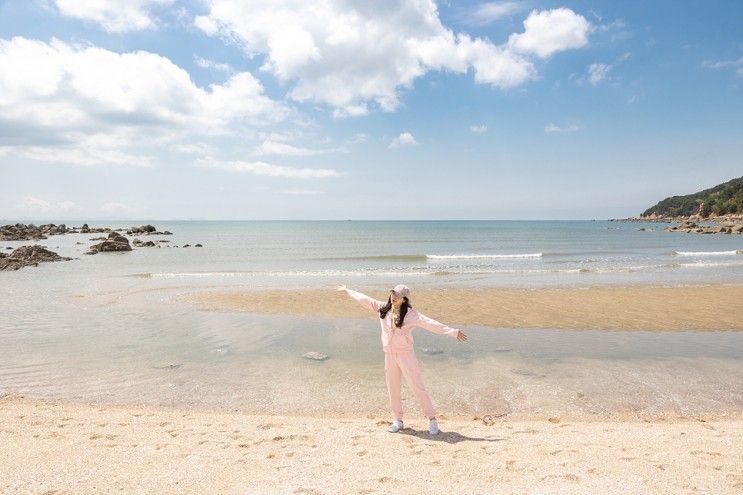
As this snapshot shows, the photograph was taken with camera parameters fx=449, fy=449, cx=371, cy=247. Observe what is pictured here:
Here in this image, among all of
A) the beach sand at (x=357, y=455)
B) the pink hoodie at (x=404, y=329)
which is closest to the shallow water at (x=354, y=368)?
the beach sand at (x=357, y=455)

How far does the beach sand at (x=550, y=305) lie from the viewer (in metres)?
15.1

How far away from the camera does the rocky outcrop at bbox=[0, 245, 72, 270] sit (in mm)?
33122

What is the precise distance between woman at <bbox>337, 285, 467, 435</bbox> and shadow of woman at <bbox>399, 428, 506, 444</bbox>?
0.31 ft

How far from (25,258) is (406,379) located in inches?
1619

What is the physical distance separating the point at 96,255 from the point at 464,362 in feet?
155

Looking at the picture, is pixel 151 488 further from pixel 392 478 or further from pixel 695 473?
pixel 695 473

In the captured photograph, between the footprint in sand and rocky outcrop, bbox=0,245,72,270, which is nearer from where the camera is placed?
the footprint in sand

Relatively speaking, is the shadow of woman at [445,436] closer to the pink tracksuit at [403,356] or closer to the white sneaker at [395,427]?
the white sneaker at [395,427]

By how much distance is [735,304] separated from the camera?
705 inches

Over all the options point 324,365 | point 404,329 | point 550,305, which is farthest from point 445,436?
point 550,305

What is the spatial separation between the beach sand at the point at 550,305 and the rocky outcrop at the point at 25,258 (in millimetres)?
20936

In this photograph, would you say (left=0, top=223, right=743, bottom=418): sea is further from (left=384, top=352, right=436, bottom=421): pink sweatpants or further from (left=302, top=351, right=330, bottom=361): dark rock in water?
(left=384, top=352, right=436, bottom=421): pink sweatpants

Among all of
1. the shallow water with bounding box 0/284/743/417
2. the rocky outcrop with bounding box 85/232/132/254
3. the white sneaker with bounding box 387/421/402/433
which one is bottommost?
the shallow water with bounding box 0/284/743/417

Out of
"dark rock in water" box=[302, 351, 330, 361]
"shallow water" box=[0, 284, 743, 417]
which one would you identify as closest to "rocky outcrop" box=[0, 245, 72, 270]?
"shallow water" box=[0, 284, 743, 417]
